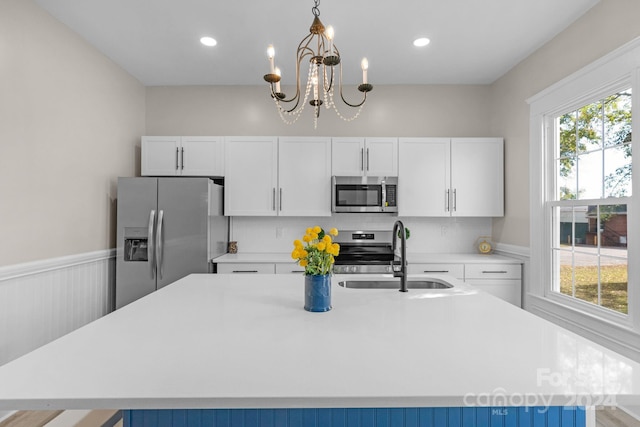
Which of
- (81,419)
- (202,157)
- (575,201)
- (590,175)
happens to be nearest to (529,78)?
(590,175)

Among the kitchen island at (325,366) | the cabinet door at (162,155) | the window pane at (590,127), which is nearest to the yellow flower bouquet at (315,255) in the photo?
the kitchen island at (325,366)

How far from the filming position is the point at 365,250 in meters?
3.75

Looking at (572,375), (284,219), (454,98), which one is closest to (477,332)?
(572,375)

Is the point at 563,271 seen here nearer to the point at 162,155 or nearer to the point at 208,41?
the point at 208,41

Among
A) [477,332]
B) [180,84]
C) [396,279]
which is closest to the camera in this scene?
[477,332]

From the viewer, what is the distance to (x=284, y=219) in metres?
3.87

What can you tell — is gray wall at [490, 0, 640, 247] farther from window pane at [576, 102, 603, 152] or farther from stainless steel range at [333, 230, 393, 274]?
stainless steel range at [333, 230, 393, 274]

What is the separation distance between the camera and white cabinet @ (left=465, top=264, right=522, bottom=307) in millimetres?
3240

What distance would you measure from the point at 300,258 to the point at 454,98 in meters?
Answer: 3.27

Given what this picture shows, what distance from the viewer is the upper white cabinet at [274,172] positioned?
355cm

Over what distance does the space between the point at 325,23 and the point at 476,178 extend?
7.04ft

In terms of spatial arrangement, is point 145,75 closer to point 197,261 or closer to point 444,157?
point 197,261

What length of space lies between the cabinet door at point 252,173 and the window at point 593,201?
2.54 m

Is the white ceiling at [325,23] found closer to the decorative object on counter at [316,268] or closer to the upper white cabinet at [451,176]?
the upper white cabinet at [451,176]
